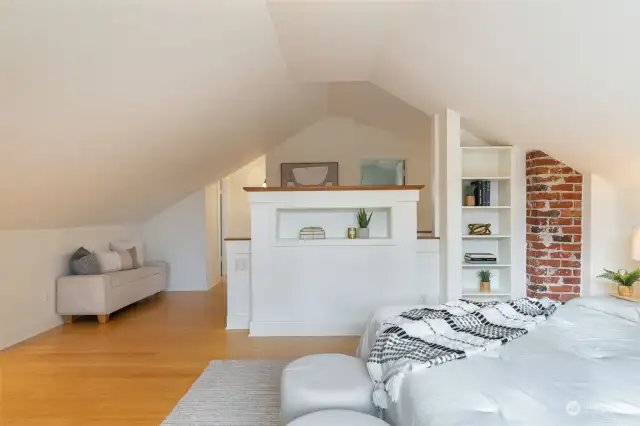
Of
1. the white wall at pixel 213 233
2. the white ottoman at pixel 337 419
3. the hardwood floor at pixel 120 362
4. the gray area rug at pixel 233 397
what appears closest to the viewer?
the white ottoman at pixel 337 419

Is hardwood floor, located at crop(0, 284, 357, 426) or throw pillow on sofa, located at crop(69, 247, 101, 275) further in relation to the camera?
throw pillow on sofa, located at crop(69, 247, 101, 275)

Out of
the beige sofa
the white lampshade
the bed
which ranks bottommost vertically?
the beige sofa

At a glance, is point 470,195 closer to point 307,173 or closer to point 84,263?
point 307,173

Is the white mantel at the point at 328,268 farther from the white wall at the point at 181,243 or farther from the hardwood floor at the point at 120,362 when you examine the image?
the white wall at the point at 181,243

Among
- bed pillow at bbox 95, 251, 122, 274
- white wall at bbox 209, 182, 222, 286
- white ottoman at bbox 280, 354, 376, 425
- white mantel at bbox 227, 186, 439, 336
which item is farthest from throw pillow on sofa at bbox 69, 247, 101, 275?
white ottoman at bbox 280, 354, 376, 425

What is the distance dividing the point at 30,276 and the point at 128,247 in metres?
1.61

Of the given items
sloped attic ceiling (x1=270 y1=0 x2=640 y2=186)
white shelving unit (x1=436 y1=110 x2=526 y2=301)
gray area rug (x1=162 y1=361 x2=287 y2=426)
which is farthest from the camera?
white shelving unit (x1=436 y1=110 x2=526 y2=301)

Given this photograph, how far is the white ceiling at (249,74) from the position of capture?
7.75 ft

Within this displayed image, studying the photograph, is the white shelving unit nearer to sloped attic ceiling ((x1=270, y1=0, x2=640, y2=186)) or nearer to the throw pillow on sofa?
sloped attic ceiling ((x1=270, y1=0, x2=640, y2=186))

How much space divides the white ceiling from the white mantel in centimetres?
110

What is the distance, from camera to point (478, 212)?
15.9 ft

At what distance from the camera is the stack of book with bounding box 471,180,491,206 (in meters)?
4.69

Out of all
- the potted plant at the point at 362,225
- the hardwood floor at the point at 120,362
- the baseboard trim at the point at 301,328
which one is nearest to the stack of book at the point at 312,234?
the potted plant at the point at 362,225

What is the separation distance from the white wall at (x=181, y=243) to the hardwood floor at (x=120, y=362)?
1658 millimetres
